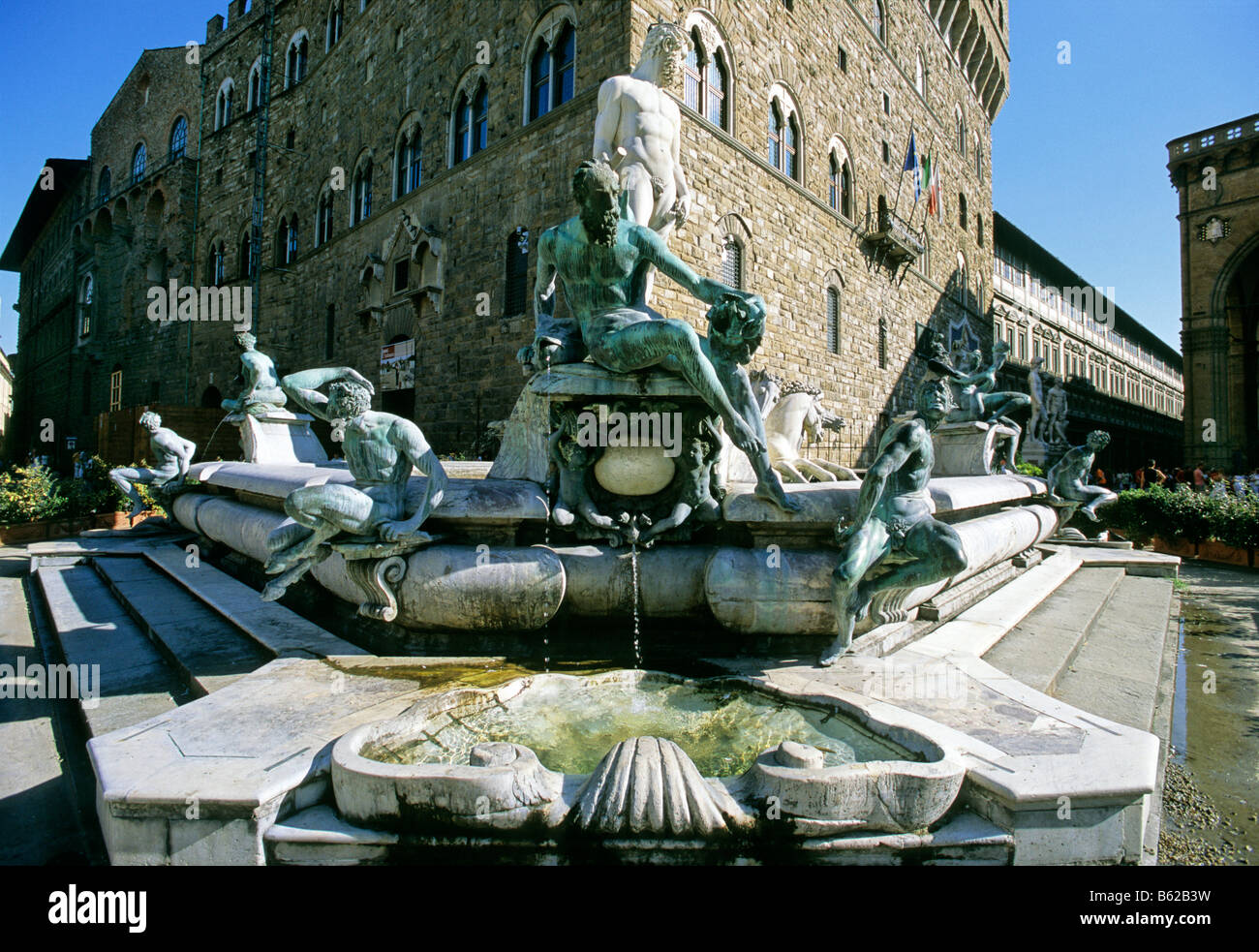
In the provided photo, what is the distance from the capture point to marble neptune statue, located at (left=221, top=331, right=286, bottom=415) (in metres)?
7.70

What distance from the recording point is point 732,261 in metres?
14.4

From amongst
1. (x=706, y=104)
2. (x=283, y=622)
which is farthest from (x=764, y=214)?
(x=283, y=622)

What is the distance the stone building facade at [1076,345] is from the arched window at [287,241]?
85.2ft

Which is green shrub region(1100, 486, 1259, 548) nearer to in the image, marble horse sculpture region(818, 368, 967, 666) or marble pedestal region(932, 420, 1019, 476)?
marble pedestal region(932, 420, 1019, 476)

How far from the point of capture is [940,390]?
3.45 meters

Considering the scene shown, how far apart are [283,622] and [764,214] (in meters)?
14.1

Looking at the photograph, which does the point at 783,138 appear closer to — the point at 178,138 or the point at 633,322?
the point at 633,322

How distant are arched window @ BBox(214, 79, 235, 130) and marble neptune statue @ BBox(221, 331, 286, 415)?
25.9 metres

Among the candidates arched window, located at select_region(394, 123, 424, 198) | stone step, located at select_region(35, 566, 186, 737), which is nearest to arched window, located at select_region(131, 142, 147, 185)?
arched window, located at select_region(394, 123, 424, 198)

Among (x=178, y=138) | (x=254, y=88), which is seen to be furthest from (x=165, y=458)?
(x=178, y=138)

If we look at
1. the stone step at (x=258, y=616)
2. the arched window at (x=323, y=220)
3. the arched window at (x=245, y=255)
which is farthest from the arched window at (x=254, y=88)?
the stone step at (x=258, y=616)

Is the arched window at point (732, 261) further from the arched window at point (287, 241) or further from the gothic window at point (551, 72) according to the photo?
the arched window at point (287, 241)

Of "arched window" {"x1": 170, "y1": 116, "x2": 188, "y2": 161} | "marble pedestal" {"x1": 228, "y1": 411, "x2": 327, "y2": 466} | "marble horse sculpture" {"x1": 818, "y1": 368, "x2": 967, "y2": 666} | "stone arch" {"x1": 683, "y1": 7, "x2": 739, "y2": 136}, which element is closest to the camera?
"marble horse sculpture" {"x1": 818, "y1": 368, "x2": 967, "y2": 666}

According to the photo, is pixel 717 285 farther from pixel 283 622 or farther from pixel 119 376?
pixel 119 376
